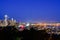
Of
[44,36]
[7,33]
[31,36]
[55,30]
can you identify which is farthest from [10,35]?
[55,30]

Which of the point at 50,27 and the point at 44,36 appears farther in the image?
the point at 50,27

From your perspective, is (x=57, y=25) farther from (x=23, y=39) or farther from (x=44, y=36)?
(x=23, y=39)

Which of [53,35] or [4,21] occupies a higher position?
[4,21]

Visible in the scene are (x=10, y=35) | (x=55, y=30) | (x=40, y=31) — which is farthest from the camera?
(x=55, y=30)

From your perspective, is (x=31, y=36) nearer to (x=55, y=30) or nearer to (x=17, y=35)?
(x=17, y=35)

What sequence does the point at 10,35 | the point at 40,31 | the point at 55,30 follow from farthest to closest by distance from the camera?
the point at 55,30 → the point at 40,31 → the point at 10,35

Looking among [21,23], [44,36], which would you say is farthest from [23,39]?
[21,23]
